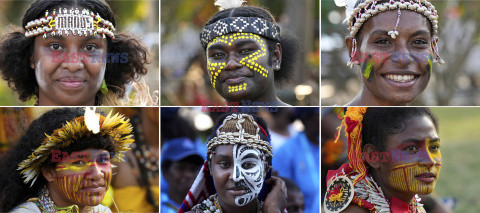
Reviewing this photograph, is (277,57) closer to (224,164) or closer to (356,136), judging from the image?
(356,136)

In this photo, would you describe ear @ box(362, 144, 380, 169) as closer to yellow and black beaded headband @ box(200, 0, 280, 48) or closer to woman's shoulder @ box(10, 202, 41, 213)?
yellow and black beaded headband @ box(200, 0, 280, 48)

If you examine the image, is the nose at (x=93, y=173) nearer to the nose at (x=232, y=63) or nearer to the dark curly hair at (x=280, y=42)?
the nose at (x=232, y=63)

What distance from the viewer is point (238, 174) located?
16.7 feet

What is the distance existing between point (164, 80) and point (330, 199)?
7.07m

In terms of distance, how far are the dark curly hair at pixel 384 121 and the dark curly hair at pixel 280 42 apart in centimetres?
96

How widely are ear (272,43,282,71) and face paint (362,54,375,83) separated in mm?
753

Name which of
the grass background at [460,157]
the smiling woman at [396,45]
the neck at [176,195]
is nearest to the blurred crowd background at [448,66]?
the grass background at [460,157]

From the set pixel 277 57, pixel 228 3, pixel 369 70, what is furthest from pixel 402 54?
pixel 228 3

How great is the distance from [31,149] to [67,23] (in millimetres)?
1102

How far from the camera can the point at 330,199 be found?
208 inches

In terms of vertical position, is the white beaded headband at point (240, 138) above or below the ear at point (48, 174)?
above

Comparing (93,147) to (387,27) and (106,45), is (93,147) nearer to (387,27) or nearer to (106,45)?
(106,45)

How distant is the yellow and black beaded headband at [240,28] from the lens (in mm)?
5488

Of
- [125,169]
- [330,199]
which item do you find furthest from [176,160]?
[330,199]
